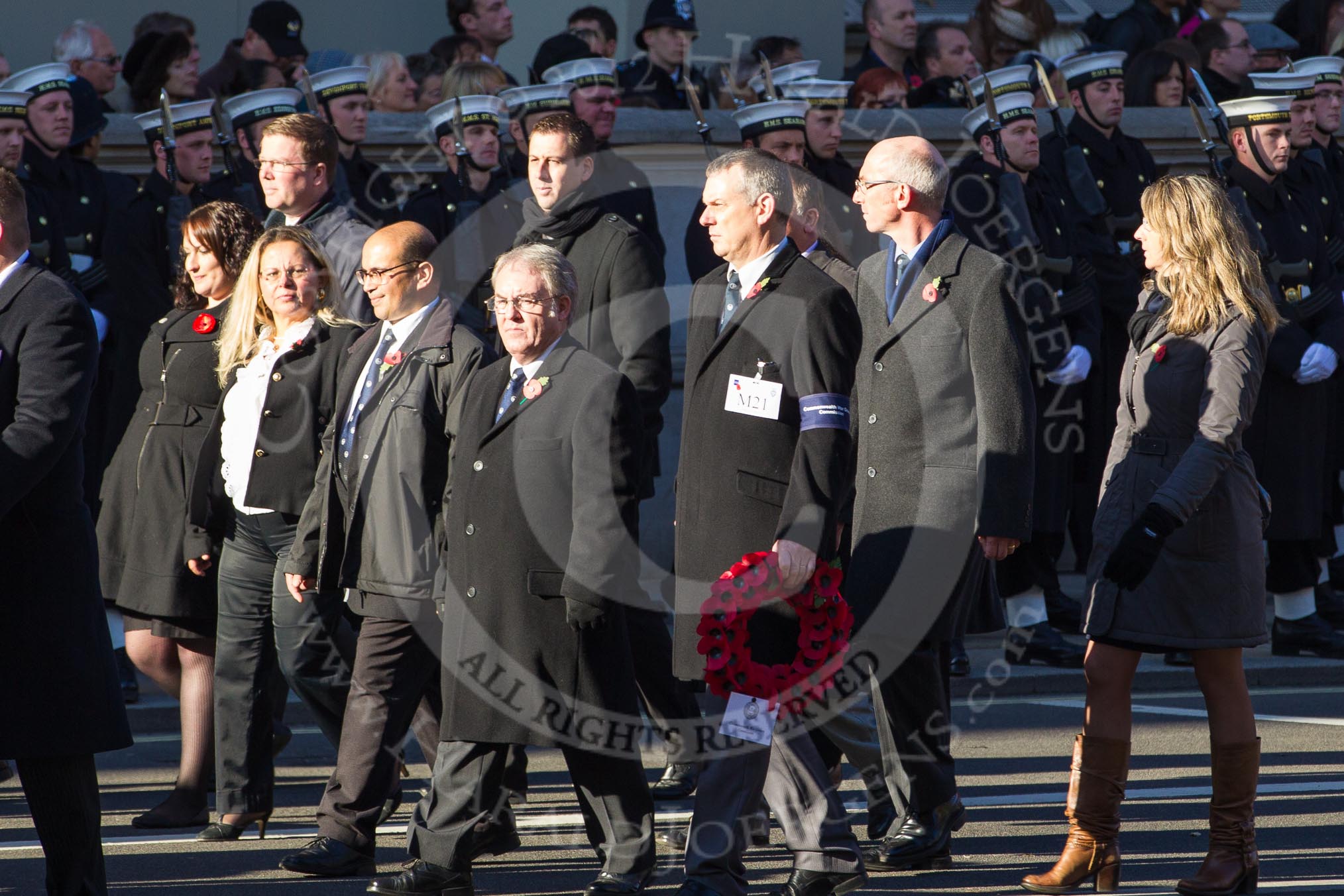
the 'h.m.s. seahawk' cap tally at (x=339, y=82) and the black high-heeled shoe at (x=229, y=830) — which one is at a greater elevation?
the 'h.m.s. seahawk' cap tally at (x=339, y=82)

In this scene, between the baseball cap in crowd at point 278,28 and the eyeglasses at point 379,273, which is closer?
the eyeglasses at point 379,273

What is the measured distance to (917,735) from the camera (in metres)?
6.43

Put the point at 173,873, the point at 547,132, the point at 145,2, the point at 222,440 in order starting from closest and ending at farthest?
the point at 173,873
the point at 222,440
the point at 547,132
the point at 145,2

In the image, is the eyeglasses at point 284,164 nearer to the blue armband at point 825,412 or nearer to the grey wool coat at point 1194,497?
the blue armband at point 825,412

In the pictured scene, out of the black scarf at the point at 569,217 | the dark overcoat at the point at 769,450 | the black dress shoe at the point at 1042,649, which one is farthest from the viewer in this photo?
the black dress shoe at the point at 1042,649

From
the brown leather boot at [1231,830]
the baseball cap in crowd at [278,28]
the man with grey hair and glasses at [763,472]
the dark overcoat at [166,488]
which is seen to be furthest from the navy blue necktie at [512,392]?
the baseball cap in crowd at [278,28]

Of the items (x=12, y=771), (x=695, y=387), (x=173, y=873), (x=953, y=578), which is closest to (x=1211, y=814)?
(x=953, y=578)

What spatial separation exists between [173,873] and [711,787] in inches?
67.1

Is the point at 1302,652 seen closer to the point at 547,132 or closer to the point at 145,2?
the point at 547,132

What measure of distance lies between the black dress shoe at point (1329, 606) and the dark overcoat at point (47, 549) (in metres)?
7.42

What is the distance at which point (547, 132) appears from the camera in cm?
754

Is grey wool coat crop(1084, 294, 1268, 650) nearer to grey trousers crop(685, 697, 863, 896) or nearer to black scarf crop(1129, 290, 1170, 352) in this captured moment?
black scarf crop(1129, 290, 1170, 352)

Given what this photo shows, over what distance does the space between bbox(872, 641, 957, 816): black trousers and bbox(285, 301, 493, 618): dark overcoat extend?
140 cm

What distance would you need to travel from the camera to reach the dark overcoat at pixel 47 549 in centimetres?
537
